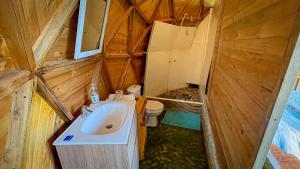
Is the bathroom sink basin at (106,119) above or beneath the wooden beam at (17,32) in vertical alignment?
beneath

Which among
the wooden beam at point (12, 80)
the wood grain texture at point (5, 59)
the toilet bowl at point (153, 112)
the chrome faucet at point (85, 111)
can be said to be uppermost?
the wood grain texture at point (5, 59)

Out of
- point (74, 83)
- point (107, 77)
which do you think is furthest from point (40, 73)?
point (107, 77)

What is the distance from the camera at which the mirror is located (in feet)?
3.69

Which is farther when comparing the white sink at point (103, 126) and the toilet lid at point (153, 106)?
the toilet lid at point (153, 106)

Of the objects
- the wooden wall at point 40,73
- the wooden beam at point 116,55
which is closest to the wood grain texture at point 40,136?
the wooden wall at point 40,73

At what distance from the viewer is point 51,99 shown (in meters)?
0.99

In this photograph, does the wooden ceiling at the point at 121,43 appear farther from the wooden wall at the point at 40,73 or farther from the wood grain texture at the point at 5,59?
the wood grain texture at the point at 5,59

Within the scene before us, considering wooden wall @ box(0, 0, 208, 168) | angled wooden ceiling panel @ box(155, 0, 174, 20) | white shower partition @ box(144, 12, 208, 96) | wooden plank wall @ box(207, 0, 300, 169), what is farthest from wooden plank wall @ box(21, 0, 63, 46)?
angled wooden ceiling panel @ box(155, 0, 174, 20)

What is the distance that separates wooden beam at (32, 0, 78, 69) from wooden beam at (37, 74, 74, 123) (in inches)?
4.3

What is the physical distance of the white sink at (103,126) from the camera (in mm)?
949

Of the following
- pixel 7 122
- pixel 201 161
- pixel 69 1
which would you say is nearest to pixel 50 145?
pixel 7 122

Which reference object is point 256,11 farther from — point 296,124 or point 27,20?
point 296,124

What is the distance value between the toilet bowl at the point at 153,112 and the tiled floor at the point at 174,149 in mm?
101

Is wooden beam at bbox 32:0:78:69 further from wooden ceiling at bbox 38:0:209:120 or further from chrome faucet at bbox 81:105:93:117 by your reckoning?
chrome faucet at bbox 81:105:93:117
